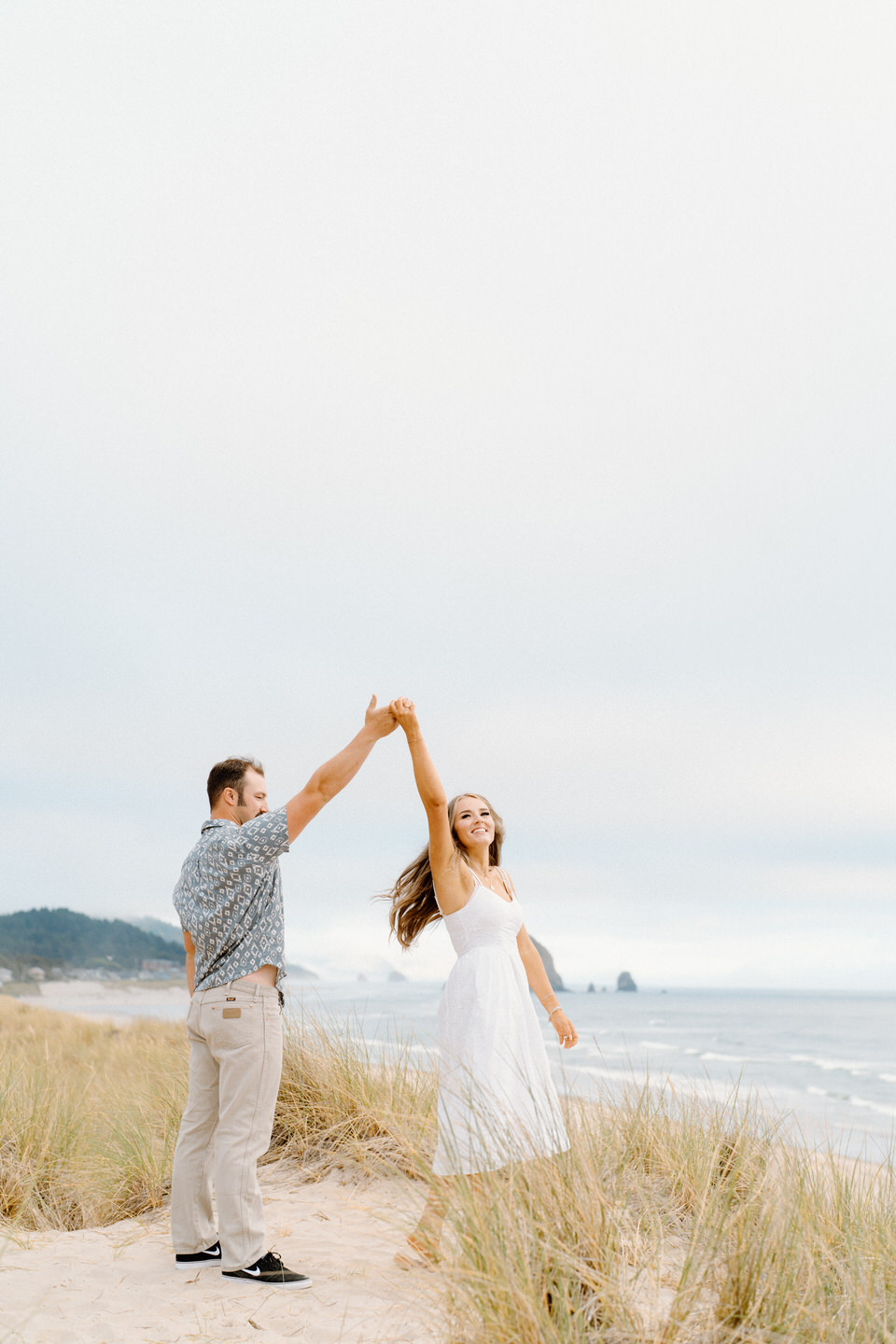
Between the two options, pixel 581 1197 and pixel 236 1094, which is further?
pixel 236 1094

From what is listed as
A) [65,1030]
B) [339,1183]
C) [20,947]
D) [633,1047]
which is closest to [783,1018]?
[633,1047]

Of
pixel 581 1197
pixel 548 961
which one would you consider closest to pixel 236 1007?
pixel 581 1197

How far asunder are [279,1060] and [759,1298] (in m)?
2.08

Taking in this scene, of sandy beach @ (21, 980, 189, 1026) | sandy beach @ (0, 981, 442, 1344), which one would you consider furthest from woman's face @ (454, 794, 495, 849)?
sandy beach @ (21, 980, 189, 1026)

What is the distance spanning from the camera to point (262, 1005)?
4.14 m

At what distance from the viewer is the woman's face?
4645mm

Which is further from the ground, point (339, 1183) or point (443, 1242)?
point (443, 1242)

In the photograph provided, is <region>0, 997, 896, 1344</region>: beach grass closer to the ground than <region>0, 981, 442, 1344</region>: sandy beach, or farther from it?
farther from it

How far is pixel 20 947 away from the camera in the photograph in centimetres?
6869

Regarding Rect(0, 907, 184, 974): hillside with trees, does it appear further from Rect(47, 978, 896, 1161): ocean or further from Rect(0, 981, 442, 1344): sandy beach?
Rect(0, 981, 442, 1344): sandy beach

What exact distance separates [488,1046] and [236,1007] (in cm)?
103

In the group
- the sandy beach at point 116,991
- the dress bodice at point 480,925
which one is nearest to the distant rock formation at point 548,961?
the dress bodice at point 480,925

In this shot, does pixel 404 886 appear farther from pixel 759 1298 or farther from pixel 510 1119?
pixel 759 1298

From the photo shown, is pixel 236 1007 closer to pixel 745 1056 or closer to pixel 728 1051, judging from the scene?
pixel 745 1056
